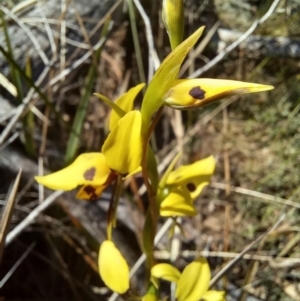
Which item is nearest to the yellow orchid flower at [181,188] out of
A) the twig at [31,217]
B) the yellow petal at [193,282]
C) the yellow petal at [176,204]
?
the yellow petal at [176,204]

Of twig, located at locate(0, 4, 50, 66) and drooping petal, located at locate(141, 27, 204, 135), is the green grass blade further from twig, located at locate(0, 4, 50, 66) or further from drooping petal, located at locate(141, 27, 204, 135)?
drooping petal, located at locate(141, 27, 204, 135)

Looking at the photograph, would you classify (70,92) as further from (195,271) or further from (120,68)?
(195,271)

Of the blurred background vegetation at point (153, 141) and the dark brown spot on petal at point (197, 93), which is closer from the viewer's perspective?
the dark brown spot on petal at point (197, 93)

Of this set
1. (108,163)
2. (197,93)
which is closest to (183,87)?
(197,93)

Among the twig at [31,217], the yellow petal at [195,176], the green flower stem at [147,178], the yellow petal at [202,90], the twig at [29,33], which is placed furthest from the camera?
the twig at [29,33]

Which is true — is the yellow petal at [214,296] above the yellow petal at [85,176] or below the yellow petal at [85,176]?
below

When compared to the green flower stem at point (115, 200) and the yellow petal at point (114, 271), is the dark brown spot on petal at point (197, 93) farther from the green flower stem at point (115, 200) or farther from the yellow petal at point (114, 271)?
the yellow petal at point (114, 271)

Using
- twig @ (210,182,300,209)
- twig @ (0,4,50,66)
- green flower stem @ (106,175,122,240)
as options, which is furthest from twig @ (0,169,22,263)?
twig @ (210,182,300,209)
